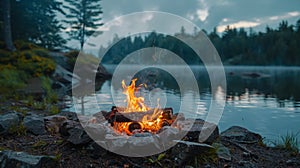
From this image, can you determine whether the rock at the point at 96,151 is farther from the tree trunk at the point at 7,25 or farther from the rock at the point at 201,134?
the tree trunk at the point at 7,25

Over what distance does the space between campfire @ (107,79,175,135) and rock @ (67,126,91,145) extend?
99cm

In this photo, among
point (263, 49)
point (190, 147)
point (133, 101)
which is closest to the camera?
point (190, 147)

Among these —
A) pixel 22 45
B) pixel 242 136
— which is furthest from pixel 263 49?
pixel 242 136

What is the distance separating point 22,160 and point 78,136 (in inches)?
41.8

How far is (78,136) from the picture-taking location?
464 centimetres

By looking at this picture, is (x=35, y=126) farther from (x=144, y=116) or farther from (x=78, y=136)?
(x=144, y=116)

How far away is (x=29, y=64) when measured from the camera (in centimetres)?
1822

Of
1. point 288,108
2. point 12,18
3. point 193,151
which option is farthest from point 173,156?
point 12,18

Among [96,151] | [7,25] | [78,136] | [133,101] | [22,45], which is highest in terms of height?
[7,25]

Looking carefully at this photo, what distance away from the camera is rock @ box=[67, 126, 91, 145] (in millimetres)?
4566

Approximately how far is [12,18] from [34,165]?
2193 cm

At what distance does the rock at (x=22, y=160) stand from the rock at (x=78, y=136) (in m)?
0.64

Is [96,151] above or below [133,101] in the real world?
below

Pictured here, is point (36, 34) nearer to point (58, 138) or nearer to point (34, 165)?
point (58, 138)
